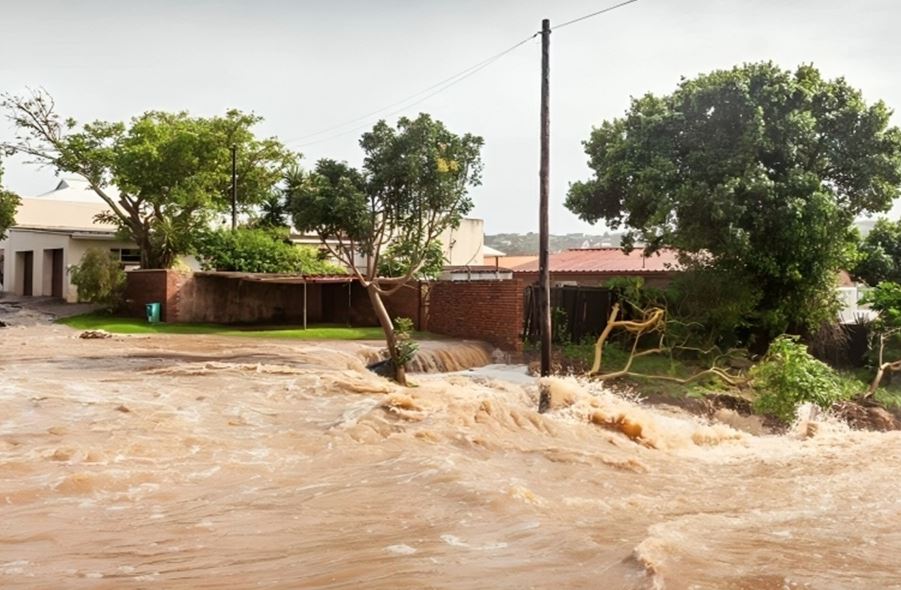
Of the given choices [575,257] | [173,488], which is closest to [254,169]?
[575,257]

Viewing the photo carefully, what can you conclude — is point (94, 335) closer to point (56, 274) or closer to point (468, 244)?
point (56, 274)

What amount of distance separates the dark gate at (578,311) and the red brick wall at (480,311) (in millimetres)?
704

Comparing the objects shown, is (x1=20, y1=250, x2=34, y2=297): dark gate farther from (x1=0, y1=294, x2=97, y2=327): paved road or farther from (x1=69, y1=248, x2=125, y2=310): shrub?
(x1=69, y1=248, x2=125, y2=310): shrub

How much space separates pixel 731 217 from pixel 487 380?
625 centimetres

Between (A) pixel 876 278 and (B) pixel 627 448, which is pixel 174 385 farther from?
(A) pixel 876 278

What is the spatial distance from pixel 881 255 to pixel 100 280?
22573mm

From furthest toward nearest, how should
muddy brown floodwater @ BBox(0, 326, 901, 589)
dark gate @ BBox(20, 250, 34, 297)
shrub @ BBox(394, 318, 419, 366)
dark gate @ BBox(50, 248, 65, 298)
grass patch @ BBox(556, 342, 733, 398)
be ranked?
1. dark gate @ BBox(20, 250, 34, 297)
2. dark gate @ BBox(50, 248, 65, 298)
3. grass patch @ BBox(556, 342, 733, 398)
4. shrub @ BBox(394, 318, 419, 366)
5. muddy brown floodwater @ BBox(0, 326, 901, 589)

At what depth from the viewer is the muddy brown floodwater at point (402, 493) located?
4754mm

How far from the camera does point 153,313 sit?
21984 mm

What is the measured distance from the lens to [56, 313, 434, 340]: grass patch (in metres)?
20.1

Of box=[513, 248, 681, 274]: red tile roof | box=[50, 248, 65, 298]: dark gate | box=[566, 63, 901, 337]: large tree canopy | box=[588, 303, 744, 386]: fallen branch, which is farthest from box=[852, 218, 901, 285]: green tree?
box=[50, 248, 65, 298]: dark gate

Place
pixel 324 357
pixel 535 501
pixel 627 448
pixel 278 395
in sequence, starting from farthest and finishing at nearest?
pixel 324 357, pixel 278 395, pixel 627 448, pixel 535 501

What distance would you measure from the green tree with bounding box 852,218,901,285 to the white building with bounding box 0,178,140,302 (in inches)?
921

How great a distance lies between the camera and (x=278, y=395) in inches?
446
